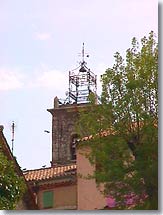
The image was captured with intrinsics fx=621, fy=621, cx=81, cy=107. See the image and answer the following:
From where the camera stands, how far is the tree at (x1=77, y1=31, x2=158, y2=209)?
258cm

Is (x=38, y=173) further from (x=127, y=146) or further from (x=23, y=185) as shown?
(x=127, y=146)

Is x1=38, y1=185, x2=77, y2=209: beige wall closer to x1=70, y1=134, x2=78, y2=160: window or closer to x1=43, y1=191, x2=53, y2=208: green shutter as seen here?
x1=43, y1=191, x2=53, y2=208: green shutter

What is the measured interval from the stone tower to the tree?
6 centimetres

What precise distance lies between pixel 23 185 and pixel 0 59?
577 mm

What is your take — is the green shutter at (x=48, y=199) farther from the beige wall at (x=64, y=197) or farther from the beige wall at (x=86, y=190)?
the beige wall at (x=86, y=190)

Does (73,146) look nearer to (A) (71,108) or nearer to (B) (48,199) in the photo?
(A) (71,108)

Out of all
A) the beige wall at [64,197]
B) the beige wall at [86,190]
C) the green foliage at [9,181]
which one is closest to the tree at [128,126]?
the beige wall at [86,190]

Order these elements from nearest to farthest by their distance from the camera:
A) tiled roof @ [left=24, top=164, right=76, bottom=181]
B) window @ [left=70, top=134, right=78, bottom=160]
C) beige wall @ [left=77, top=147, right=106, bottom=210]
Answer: beige wall @ [left=77, top=147, right=106, bottom=210]
tiled roof @ [left=24, top=164, right=76, bottom=181]
window @ [left=70, top=134, right=78, bottom=160]

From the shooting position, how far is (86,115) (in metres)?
2.78

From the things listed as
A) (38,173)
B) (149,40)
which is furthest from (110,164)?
(149,40)

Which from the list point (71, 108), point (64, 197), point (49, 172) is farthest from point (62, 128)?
point (64, 197)

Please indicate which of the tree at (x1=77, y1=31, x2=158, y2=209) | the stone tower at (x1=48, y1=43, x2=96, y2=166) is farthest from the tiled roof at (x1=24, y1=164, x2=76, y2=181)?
the tree at (x1=77, y1=31, x2=158, y2=209)

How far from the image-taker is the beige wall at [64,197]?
2.61 metres

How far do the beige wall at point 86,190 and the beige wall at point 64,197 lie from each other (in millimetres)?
23
